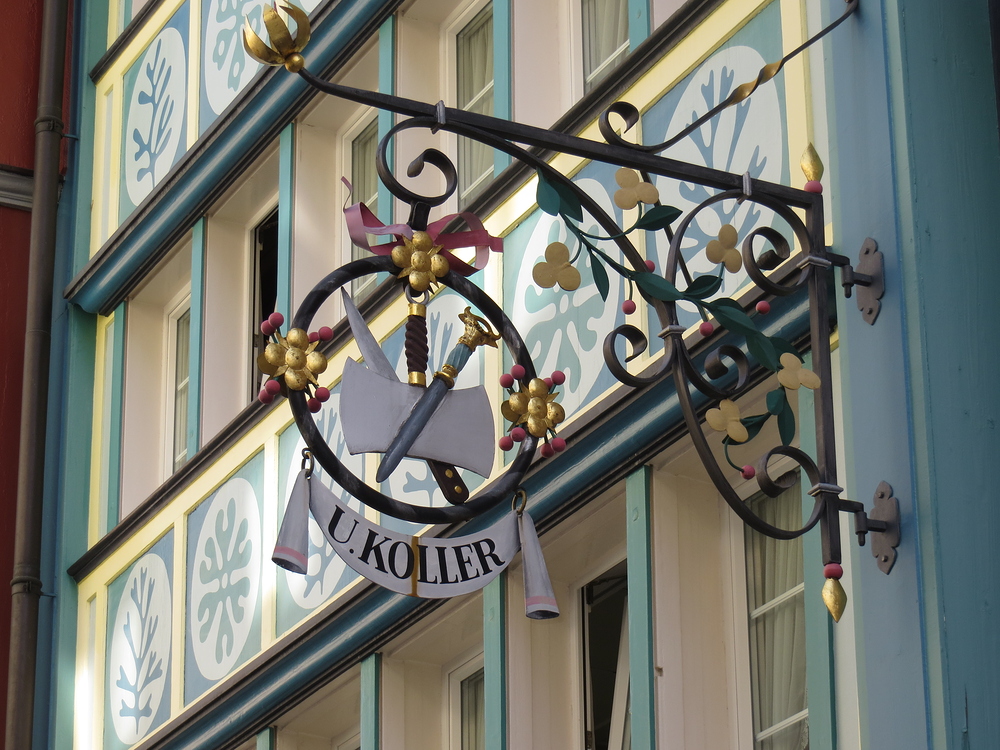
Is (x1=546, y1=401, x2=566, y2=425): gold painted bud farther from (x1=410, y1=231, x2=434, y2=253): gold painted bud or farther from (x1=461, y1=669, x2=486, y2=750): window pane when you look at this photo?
(x1=461, y1=669, x2=486, y2=750): window pane

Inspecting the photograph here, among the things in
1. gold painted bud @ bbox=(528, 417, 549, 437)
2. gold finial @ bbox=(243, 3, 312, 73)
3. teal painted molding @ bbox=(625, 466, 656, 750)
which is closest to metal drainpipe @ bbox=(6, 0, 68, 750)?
teal painted molding @ bbox=(625, 466, 656, 750)

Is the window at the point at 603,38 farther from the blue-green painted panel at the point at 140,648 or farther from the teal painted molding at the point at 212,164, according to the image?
the blue-green painted panel at the point at 140,648

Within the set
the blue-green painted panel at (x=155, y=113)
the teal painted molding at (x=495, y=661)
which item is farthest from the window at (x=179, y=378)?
the teal painted molding at (x=495, y=661)

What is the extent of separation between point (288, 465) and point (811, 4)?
11.9 feet

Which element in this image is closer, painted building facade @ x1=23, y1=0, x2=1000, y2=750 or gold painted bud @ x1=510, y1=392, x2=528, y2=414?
gold painted bud @ x1=510, y1=392, x2=528, y2=414

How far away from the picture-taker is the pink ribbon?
5.29 meters

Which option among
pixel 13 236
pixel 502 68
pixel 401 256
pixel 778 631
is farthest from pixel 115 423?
pixel 401 256

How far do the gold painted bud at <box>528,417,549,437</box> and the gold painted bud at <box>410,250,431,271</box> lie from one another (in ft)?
1.46

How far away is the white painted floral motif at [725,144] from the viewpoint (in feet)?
22.4

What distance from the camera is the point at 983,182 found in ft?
19.1

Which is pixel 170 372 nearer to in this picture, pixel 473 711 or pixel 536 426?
pixel 473 711

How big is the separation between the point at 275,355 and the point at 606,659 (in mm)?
2999

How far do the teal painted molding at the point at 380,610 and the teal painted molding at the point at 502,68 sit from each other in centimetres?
138

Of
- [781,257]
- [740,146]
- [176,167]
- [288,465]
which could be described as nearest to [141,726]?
[288,465]
